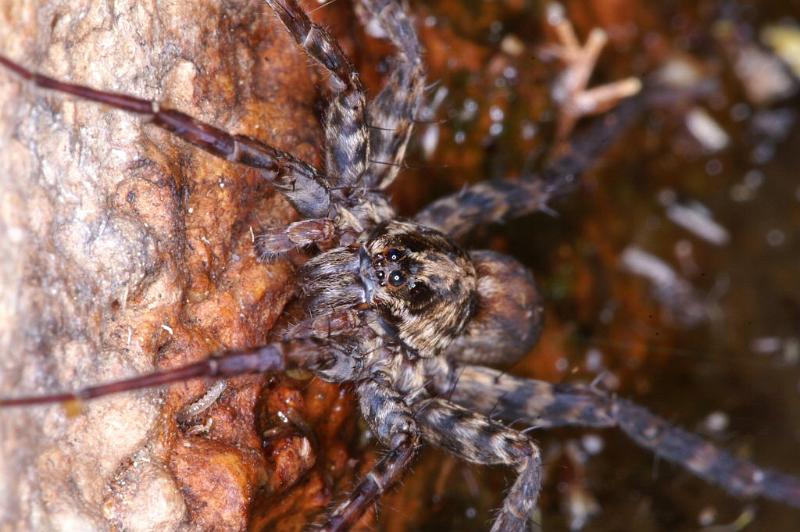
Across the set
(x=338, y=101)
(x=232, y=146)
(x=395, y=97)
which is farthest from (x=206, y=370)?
(x=395, y=97)

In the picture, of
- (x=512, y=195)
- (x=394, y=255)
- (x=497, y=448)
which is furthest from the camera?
(x=512, y=195)

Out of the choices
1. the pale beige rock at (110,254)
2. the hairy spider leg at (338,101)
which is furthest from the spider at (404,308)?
the pale beige rock at (110,254)

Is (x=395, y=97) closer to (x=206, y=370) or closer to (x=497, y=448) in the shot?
(x=497, y=448)

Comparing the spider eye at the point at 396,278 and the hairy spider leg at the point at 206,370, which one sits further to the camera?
the spider eye at the point at 396,278

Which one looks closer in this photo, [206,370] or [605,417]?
[206,370]

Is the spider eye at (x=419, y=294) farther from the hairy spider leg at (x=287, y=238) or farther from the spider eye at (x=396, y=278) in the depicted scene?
the hairy spider leg at (x=287, y=238)

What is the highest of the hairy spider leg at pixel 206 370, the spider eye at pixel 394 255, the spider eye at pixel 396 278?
the hairy spider leg at pixel 206 370

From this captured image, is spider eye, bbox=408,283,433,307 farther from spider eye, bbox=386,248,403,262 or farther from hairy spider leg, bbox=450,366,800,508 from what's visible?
hairy spider leg, bbox=450,366,800,508
